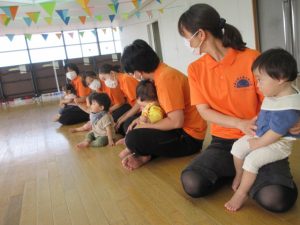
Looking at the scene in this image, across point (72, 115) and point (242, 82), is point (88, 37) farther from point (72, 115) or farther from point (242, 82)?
point (242, 82)

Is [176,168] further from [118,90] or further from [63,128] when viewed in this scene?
[63,128]

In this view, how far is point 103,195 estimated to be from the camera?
1.92m

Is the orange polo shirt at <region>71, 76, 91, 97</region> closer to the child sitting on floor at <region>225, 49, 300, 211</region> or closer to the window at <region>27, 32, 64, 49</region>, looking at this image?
the child sitting on floor at <region>225, 49, 300, 211</region>

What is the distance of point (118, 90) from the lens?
11.5 ft

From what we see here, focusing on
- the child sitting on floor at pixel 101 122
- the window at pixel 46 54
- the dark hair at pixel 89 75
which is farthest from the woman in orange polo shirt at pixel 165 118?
the window at pixel 46 54

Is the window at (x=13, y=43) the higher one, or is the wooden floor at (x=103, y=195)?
the window at (x=13, y=43)

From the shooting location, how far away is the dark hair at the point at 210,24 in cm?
152

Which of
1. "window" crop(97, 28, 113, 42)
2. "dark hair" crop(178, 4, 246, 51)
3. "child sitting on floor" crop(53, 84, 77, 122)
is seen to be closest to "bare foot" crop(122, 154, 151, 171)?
"dark hair" crop(178, 4, 246, 51)

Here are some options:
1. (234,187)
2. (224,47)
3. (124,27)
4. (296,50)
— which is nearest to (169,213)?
(234,187)

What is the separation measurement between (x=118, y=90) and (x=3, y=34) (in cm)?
1148

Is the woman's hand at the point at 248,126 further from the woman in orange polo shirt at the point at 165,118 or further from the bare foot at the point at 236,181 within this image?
the woman in orange polo shirt at the point at 165,118

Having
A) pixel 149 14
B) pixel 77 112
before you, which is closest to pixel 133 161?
pixel 77 112

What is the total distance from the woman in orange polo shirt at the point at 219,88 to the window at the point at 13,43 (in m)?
13.3

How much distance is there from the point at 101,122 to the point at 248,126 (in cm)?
194
